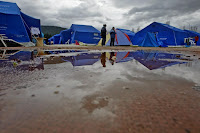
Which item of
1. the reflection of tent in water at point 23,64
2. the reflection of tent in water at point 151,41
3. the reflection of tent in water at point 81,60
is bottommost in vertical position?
the reflection of tent in water at point 23,64

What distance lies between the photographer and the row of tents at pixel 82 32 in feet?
32.7

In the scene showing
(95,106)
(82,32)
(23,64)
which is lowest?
(95,106)

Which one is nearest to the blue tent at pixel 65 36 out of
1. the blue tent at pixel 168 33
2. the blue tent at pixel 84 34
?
the blue tent at pixel 84 34

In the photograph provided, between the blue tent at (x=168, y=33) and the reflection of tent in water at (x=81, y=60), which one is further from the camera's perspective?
the blue tent at (x=168, y=33)

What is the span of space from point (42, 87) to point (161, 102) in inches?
51.4

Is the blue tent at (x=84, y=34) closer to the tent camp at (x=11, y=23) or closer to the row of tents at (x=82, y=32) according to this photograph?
the row of tents at (x=82, y=32)

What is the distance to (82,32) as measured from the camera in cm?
1905

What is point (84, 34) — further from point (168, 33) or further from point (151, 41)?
point (168, 33)

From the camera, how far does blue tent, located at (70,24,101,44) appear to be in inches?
739

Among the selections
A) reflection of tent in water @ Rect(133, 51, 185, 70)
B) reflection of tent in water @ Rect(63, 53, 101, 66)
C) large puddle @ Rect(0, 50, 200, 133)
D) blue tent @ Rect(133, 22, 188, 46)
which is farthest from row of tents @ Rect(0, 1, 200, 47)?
large puddle @ Rect(0, 50, 200, 133)

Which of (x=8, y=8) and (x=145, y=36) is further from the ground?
(x=8, y=8)

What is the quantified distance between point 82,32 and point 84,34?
45 centimetres

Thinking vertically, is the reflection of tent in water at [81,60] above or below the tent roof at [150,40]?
below

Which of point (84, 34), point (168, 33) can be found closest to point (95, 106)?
point (168, 33)
